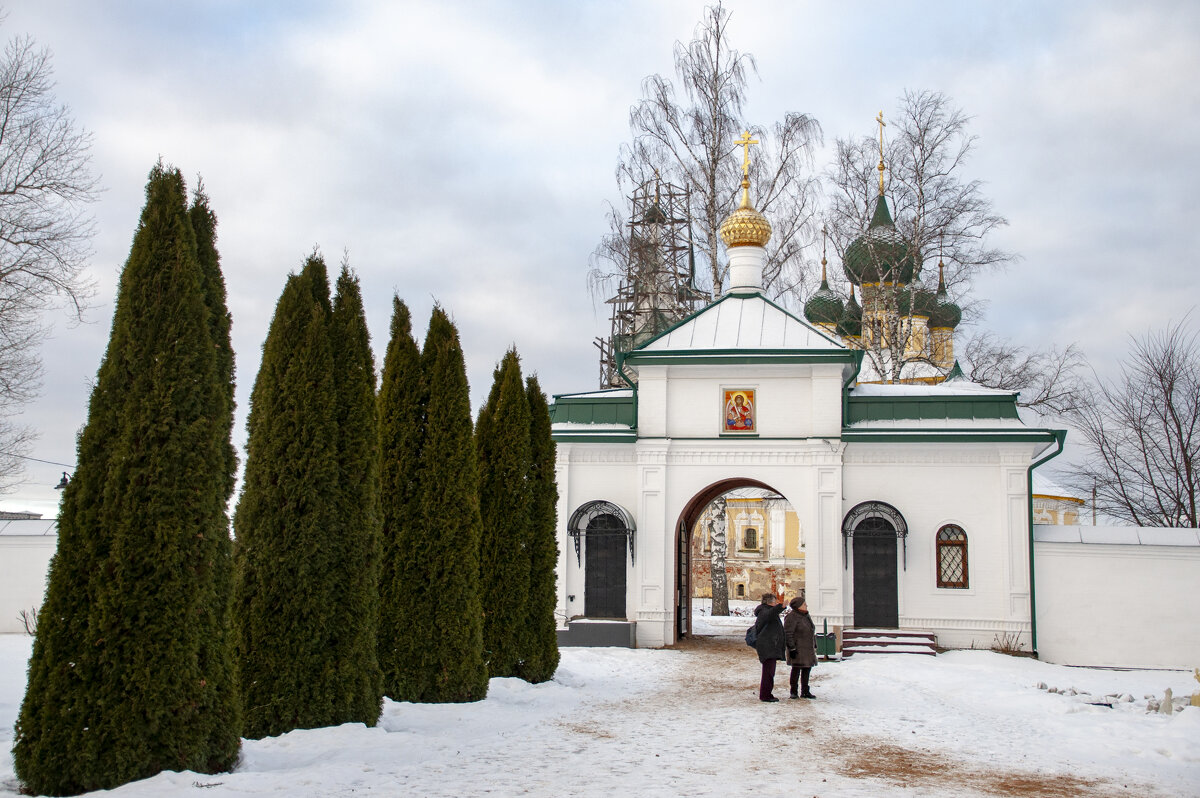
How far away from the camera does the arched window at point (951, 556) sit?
52.6ft

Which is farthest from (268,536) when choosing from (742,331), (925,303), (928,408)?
(925,303)

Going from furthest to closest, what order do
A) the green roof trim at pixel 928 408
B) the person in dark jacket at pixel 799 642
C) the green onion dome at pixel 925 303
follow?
the green onion dome at pixel 925 303, the green roof trim at pixel 928 408, the person in dark jacket at pixel 799 642

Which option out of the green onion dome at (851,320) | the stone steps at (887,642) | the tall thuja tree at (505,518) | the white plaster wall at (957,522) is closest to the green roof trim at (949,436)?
the white plaster wall at (957,522)

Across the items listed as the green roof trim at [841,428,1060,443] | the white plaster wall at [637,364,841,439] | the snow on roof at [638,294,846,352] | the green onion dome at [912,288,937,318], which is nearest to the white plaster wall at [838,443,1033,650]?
the green roof trim at [841,428,1060,443]

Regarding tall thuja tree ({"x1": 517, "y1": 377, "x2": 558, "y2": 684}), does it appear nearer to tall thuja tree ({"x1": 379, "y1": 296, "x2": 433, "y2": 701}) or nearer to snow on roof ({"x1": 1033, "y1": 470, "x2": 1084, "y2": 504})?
tall thuja tree ({"x1": 379, "y1": 296, "x2": 433, "y2": 701})

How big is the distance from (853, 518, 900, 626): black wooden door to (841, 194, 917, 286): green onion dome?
7378 millimetres

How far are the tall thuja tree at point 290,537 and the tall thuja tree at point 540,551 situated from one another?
409 centimetres

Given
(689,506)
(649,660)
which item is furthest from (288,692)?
(689,506)

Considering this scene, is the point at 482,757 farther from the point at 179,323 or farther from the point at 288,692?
the point at 179,323

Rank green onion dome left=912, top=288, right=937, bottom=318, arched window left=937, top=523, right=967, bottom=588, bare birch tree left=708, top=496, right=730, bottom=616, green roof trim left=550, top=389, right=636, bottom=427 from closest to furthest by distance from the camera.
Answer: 1. arched window left=937, top=523, right=967, bottom=588
2. green roof trim left=550, top=389, right=636, bottom=427
3. bare birch tree left=708, top=496, right=730, bottom=616
4. green onion dome left=912, top=288, right=937, bottom=318

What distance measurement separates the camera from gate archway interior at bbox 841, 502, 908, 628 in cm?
1608

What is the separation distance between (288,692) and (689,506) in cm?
1084

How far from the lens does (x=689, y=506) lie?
695 inches

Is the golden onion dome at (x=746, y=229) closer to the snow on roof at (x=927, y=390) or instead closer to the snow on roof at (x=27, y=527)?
the snow on roof at (x=927, y=390)
